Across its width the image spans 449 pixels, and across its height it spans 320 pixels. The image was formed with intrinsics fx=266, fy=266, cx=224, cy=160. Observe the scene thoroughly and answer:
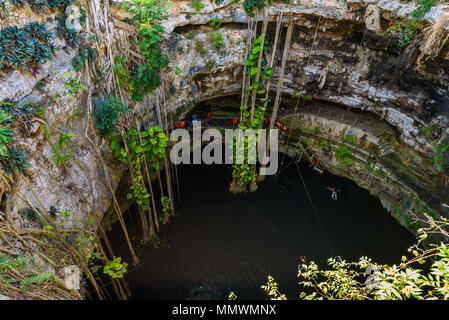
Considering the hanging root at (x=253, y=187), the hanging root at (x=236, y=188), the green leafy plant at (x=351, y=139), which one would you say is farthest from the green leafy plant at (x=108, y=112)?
the green leafy plant at (x=351, y=139)

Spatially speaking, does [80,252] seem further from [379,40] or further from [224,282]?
[379,40]

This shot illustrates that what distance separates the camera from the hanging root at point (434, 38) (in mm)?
6844

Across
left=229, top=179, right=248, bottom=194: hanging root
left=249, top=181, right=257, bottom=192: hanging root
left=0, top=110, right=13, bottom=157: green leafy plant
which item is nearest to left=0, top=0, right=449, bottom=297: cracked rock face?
left=0, top=110, right=13, bottom=157: green leafy plant

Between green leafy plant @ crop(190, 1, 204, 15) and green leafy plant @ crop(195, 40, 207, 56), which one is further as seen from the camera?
green leafy plant @ crop(195, 40, 207, 56)

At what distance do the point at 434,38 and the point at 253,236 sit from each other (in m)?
7.51

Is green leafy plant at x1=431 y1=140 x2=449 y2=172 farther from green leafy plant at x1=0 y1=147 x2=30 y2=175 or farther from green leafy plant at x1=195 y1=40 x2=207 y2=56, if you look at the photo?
green leafy plant at x1=0 y1=147 x2=30 y2=175

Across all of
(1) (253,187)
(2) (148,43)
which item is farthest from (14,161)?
(1) (253,187)

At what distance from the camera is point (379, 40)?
8.77 metres

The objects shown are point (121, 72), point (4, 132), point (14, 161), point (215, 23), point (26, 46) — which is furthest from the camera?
point (215, 23)

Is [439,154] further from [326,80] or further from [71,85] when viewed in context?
Result: [71,85]

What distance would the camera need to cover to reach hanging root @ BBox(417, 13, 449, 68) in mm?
6844

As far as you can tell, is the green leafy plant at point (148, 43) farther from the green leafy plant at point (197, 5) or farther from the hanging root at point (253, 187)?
the hanging root at point (253, 187)

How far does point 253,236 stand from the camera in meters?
8.30

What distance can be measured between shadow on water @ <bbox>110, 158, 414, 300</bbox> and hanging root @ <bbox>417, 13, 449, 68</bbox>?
4.79m
